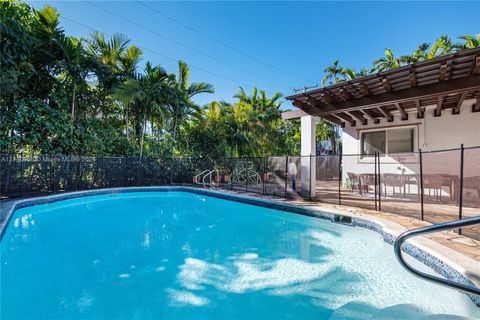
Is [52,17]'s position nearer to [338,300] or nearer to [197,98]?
[197,98]

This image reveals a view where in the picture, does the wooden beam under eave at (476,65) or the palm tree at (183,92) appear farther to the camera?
the palm tree at (183,92)

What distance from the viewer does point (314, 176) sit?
26.2 ft

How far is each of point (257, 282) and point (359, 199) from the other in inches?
216

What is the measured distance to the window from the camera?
26.4 ft

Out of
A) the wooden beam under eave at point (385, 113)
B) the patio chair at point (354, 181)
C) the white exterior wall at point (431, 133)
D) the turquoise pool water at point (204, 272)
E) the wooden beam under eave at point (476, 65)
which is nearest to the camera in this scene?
the turquoise pool water at point (204, 272)

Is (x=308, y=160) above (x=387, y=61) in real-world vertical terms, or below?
below

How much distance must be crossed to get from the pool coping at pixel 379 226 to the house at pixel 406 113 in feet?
5.30

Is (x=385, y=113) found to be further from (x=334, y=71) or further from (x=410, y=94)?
(x=334, y=71)

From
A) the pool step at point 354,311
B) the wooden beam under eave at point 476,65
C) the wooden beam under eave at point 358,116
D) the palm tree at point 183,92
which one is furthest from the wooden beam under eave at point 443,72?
the palm tree at point 183,92

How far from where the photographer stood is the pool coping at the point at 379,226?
9.27ft

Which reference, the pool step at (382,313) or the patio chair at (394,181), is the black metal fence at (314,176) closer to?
the patio chair at (394,181)

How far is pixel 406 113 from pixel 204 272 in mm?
8174

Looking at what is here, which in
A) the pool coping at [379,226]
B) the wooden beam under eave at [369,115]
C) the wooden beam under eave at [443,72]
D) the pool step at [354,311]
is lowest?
the pool step at [354,311]

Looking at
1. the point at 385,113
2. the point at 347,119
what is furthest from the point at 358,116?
the point at 385,113
